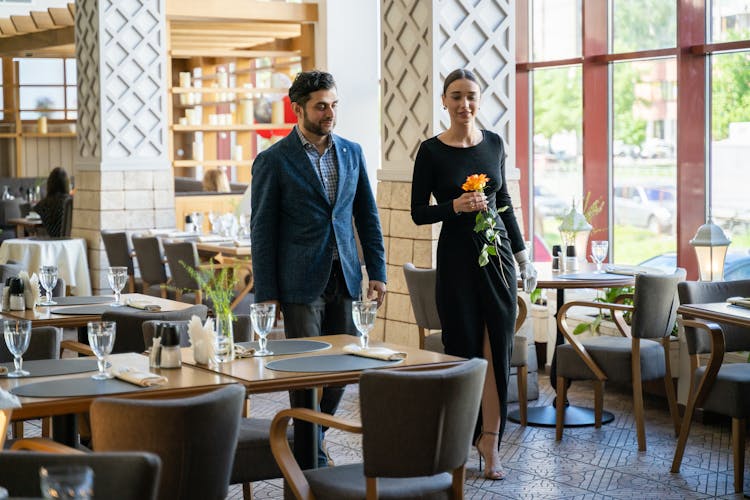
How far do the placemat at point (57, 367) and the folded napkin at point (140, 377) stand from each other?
194mm

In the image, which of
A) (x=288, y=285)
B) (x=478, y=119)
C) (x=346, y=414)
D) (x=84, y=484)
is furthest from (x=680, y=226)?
(x=84, y=484)

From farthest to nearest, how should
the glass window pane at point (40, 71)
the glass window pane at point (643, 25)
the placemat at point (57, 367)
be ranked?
1. the glass window pane at point (40, 71)
2. the glass window pane at point (643, 25)
3. the placemat at point (57, 367)

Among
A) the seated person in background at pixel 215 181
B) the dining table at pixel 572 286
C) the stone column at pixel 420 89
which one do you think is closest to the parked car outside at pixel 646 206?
the dining table at pixel 572 286

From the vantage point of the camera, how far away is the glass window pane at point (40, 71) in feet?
65.2

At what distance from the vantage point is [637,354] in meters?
5.83

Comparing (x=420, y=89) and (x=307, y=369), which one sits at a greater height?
(x=420, y=89)

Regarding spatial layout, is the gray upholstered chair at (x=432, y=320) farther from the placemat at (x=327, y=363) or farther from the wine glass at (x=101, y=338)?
the wine glass at (x=101, y=338)

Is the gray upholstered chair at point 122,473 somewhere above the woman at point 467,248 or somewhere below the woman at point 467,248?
below

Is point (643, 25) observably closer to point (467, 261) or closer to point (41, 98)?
point (467, 261)

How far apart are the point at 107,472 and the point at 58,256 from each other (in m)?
8.15

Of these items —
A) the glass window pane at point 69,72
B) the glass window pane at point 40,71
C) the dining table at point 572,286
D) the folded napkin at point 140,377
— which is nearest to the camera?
the folded napkin at point 140,377

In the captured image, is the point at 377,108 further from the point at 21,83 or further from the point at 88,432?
the point at 21,83

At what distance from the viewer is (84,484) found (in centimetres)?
170

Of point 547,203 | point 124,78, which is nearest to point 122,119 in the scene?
point 124,78
